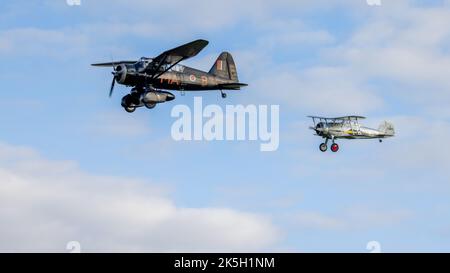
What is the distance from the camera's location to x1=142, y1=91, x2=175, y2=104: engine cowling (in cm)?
6538

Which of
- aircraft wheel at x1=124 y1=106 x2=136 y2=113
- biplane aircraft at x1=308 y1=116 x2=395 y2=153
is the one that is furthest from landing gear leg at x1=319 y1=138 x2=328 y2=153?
aircraft wheel at x1=124 y1=106 x2=136 y2=113

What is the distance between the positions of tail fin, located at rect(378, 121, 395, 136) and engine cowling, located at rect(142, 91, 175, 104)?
25.3 metres

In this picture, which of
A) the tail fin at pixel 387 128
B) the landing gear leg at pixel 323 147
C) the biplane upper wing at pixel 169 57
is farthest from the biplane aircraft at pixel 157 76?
the tail fin at pixel 387 128

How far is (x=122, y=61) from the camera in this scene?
66.9 metres

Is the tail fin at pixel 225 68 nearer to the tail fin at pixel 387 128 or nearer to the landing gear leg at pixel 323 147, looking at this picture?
the landing gear leg at pixel 323 147

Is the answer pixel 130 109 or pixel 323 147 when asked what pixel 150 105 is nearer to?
pixel 130 109

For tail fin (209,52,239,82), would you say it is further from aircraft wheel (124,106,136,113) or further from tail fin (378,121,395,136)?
tail fin (378,121,395,136)

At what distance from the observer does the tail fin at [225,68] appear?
7212cm

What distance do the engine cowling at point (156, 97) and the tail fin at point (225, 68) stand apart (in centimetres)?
645

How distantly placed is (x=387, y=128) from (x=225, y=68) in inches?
751
